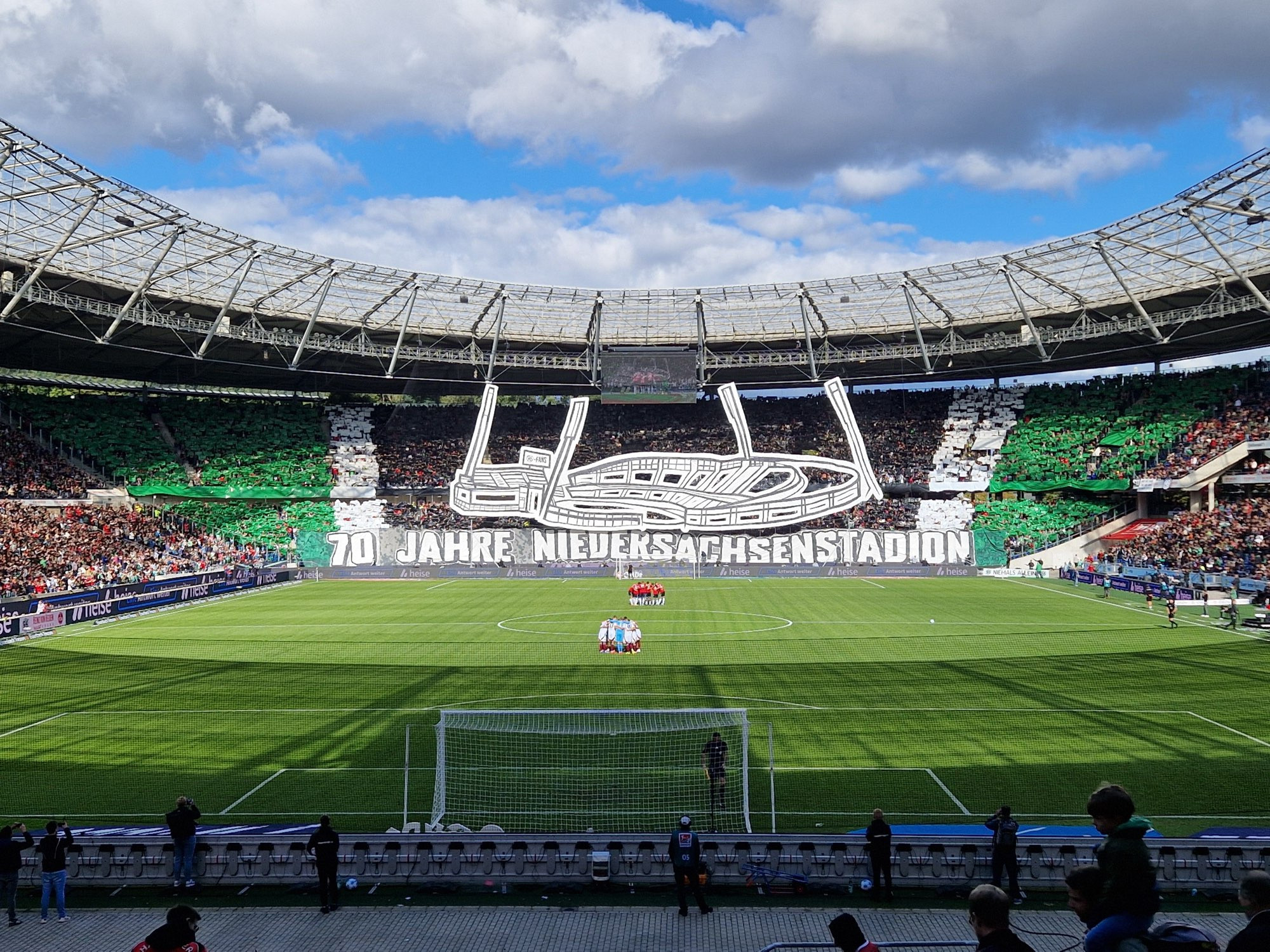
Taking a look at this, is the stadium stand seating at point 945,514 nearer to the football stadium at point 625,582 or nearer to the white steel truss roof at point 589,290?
the football stadium at point 625,582

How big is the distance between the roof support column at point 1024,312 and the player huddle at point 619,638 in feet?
129

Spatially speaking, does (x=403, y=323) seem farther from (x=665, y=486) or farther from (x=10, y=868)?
(x=10, y=868)

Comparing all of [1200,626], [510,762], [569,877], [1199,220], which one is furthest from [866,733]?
[1199,220]

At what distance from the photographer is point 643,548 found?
61.5 meters

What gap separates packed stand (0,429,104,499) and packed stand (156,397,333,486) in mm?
8159

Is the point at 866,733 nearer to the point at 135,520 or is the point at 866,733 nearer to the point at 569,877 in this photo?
the point at 569,877

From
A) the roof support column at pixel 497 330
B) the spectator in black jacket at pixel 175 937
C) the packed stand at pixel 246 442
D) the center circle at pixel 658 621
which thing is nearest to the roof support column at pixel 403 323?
the roof support column at pixel 497 330

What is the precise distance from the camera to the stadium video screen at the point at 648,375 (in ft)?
227

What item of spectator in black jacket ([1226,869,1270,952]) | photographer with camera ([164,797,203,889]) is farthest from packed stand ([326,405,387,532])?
spectator in black jacket ([1226,869,1270,952])

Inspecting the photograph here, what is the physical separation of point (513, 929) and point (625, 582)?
4442cm

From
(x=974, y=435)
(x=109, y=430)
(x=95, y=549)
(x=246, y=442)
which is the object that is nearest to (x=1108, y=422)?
(x=974, y=435)

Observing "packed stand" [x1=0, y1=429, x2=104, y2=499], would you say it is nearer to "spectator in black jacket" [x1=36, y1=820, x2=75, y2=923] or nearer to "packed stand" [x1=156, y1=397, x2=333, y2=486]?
"packed stand" [x1=156, y1=397, x2=333, y2=486]

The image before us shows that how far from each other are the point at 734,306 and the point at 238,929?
58642 mm

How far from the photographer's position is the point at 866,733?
1892 centimetres
